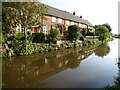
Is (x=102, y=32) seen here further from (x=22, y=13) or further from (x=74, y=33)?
(x=22, y=13)

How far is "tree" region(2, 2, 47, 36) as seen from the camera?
99.5ft

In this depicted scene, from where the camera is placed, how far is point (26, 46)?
96.4ft

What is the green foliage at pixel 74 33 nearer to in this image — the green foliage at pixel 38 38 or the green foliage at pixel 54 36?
the green foliage at pixel 54 36

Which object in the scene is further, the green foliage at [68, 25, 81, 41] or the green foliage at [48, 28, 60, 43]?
the green foliage at [68, 25, 81, 41]

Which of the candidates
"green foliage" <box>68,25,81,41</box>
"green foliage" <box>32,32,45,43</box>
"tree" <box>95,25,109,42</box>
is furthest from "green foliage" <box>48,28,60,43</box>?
"tree" <box>95,25,109,42</box>

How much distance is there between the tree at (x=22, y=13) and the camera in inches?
1194

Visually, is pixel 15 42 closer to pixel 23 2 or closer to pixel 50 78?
pixel 23 2

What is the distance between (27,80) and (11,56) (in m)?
11.4

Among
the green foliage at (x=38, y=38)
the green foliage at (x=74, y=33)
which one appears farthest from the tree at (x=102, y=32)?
the green foliage at (x=38, y=38)

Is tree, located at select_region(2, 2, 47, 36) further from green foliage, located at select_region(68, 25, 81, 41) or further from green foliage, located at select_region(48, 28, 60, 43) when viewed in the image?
green foliage, located at select_region(68, 25, 81, 41)

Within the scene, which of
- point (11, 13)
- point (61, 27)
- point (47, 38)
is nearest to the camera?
point (11, 13)

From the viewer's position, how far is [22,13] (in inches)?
1218

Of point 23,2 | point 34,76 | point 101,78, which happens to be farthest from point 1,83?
point 23,2

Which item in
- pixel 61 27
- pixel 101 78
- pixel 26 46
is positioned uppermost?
pixel 61 27
